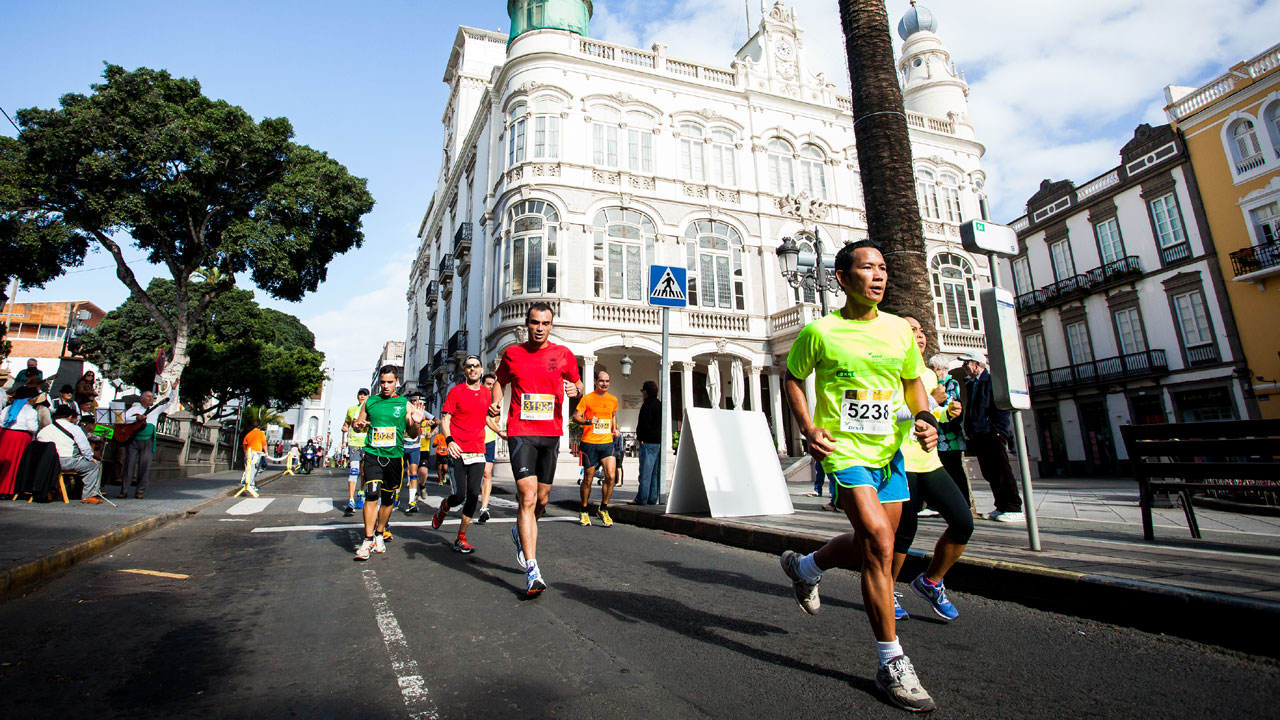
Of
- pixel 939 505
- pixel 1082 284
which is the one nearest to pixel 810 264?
pixel 939 505

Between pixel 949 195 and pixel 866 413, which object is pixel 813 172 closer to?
pixel 949 195

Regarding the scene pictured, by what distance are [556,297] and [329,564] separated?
16016mm

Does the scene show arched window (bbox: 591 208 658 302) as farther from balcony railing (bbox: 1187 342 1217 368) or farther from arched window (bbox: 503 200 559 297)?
balcony railing (bbox: 1187 342 1217 368)

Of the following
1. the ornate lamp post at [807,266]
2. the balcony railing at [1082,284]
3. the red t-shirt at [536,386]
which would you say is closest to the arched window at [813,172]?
the balcony railing at [1082,284]

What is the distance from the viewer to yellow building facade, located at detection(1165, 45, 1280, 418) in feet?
68.5

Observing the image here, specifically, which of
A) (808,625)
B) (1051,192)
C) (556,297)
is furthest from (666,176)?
(808,625)

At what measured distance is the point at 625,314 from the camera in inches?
854

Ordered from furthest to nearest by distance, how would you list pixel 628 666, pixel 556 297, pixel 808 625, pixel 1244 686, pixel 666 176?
pixel 666 176, pixel 556 297, pixel 808 625, pixel 628 666, pixel 1244 686

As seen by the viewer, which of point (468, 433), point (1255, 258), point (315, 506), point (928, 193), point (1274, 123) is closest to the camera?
point (468, 433)

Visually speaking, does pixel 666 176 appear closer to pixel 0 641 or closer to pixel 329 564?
pixel 329 564

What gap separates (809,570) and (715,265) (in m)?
20.8

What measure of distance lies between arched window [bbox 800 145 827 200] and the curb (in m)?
23.2

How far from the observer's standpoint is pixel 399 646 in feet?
10.2

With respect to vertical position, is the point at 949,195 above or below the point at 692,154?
below
